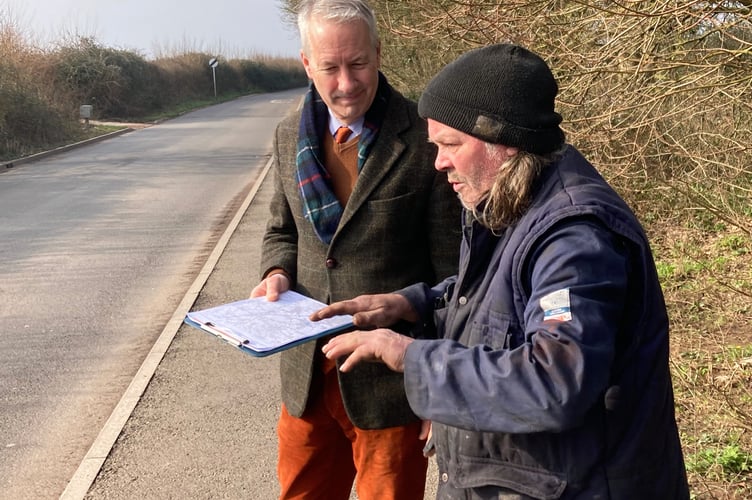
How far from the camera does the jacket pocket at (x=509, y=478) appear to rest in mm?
1452

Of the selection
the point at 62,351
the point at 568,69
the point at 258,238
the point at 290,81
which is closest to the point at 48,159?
the point at 258,238

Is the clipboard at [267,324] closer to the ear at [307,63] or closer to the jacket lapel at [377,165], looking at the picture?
the jacket lapel at [377,165]

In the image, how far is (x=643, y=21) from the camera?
13.0ft

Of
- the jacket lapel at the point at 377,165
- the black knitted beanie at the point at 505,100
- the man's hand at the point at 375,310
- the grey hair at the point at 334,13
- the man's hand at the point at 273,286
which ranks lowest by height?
the man's hand at the point at 273,286

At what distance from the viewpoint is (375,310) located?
207 centimetres

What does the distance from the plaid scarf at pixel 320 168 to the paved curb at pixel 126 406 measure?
2.15m

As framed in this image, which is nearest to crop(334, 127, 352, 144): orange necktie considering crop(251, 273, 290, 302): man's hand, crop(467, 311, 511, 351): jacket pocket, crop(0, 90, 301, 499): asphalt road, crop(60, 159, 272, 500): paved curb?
crop(251, 273, 290, 302): man's hand

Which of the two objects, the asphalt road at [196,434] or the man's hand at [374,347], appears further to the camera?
the asphalt road at [196,434]

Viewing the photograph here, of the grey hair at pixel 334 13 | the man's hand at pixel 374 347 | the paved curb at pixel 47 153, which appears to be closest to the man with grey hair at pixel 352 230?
the grey hair at pixel 334 13

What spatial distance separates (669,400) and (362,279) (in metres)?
1.05

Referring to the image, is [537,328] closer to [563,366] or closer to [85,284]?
[563,366]

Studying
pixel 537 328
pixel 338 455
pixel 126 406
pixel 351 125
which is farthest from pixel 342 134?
pixel 126 406

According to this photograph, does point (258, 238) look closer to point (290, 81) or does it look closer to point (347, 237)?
point (347, 237)

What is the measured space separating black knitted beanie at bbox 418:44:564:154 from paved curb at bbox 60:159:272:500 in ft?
9.76
